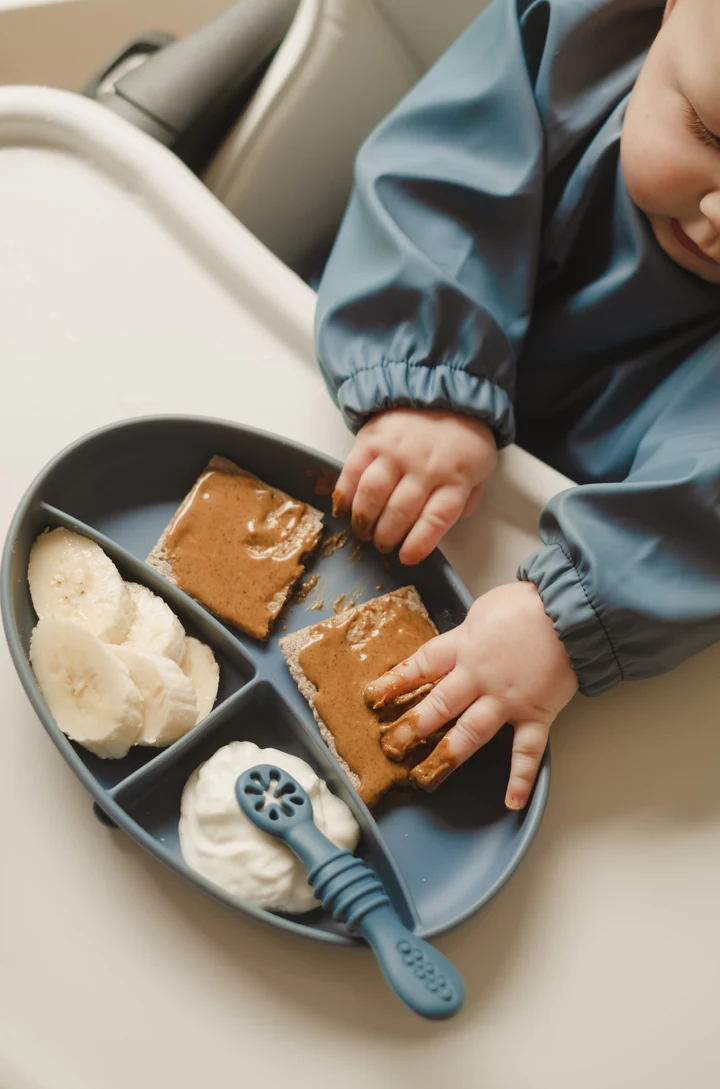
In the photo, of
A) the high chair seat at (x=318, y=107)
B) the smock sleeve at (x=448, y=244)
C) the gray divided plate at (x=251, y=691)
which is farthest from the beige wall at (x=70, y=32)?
the gray divided plate at (x=251, y=691)

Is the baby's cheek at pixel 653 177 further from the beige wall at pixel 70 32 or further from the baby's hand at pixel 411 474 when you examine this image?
the beige wall at pixel 70 32

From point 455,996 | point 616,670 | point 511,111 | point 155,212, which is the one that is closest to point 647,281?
point 511,111

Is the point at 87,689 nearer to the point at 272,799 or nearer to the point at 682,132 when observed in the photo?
the point at 272,799

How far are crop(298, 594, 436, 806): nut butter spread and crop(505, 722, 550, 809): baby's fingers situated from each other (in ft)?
0.26

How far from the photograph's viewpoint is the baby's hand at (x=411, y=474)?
70cm

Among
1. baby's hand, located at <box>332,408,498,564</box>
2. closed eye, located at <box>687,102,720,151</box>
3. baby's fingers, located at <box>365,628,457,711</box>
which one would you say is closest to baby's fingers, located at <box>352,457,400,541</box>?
baby's hand, located at <box>332,408,498,564</box>

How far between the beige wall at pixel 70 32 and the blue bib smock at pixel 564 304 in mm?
798

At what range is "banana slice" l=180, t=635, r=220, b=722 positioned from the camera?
0.65m

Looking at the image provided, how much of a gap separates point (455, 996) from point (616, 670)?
0.28m

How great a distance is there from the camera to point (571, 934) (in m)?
0.63

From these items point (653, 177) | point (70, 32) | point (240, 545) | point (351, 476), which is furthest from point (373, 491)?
point (70, 32)

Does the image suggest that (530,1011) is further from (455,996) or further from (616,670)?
(616,670)

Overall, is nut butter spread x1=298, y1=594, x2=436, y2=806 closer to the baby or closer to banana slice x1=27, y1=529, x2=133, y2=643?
the baby

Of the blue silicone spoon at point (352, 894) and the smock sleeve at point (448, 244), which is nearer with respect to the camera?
the blue silicone spoon at point (352, 894)
